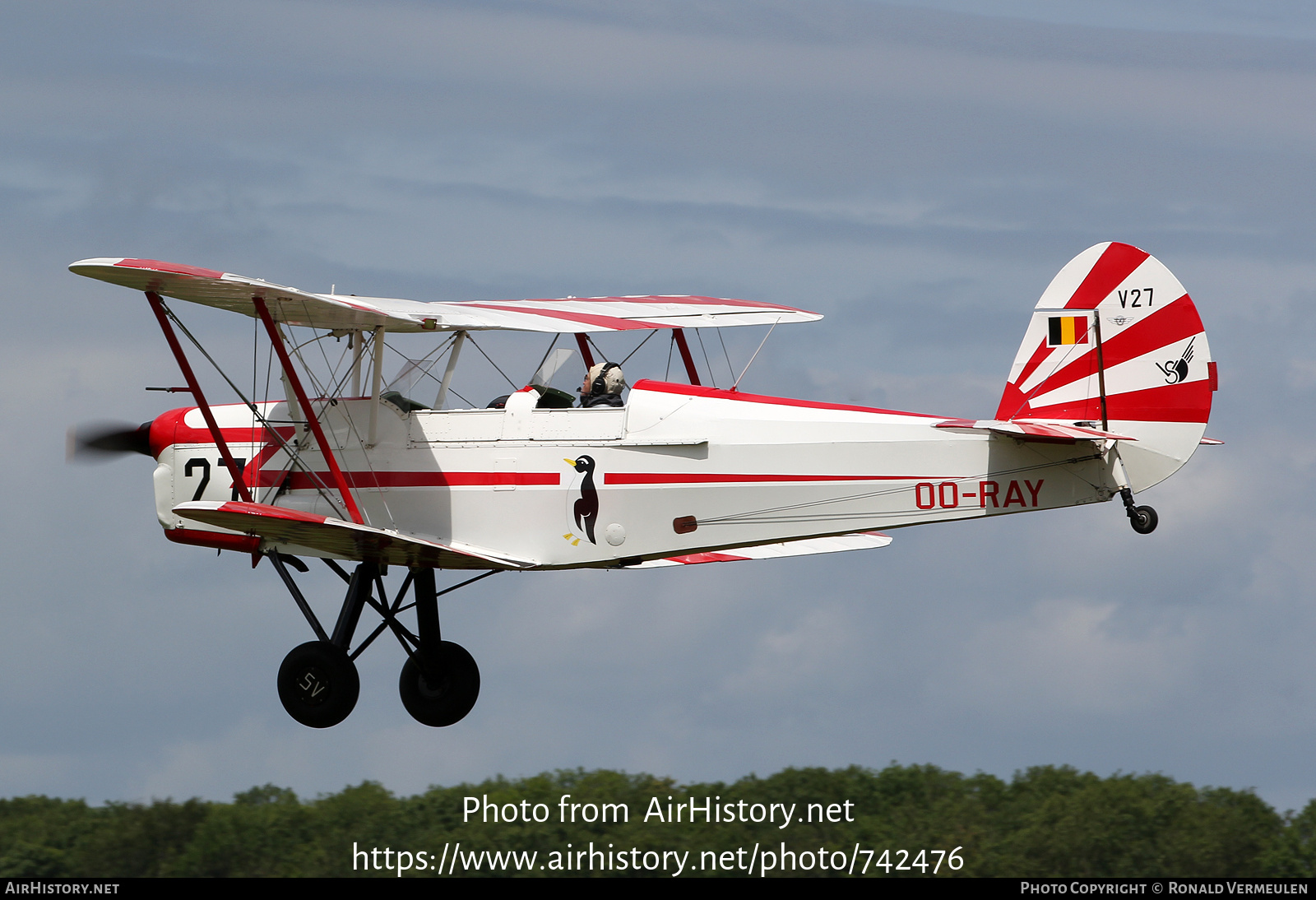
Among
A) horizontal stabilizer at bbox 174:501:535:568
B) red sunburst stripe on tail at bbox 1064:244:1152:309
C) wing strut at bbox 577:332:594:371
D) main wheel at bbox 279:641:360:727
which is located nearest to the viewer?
horizontal stabilizer at bbox 174:501:535:568

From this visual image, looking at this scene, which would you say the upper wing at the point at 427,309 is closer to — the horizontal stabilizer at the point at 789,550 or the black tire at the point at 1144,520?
the horizontal stabilizer at the point at 789,550

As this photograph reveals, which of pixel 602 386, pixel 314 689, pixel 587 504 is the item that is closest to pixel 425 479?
pixel 587 504

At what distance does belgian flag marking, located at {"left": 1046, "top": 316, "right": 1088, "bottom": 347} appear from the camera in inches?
431

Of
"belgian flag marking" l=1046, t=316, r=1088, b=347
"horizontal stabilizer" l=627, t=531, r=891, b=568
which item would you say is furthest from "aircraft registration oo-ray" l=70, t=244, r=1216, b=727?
"horizontal stabilizer" l=627, t=531, r=891, b=568

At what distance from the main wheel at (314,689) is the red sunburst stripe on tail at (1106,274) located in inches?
→ 233

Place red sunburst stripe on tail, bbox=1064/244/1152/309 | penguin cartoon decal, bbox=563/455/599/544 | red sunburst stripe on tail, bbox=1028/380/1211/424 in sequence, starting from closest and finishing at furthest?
red sunburst stripe on tail, bbox=1028/380/1211/424
red sunburst stripe on tail, bbox=1064/244/1152/309
penguin cartoon decal, bbox=563/455/599/544

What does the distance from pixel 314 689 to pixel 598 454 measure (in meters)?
2.73

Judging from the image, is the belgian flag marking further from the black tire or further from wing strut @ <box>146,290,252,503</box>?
wing strut @ <box>146,290,252,503</box>

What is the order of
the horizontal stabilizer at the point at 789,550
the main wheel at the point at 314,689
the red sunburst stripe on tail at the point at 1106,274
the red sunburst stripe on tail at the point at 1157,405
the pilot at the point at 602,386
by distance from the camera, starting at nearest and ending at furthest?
1. the red sunburst stripe on tail at the point at 1157,405
2. the red sunburst stripe on tail at the point at 1106,274
3. the main wheel at the point at 314,689
4. the pilot at the point at 602,386
5. the horizontal stabilizer at the point at 789,550

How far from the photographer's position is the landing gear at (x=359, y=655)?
11.5 metres

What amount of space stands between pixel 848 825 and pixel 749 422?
5.32m

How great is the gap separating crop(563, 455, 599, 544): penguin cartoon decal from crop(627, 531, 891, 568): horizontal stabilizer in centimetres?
89

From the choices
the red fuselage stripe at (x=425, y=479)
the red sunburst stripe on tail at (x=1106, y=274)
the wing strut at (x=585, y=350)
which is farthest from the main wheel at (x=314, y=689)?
the red sunburst stripe on tail at (x=1106, y=274)
